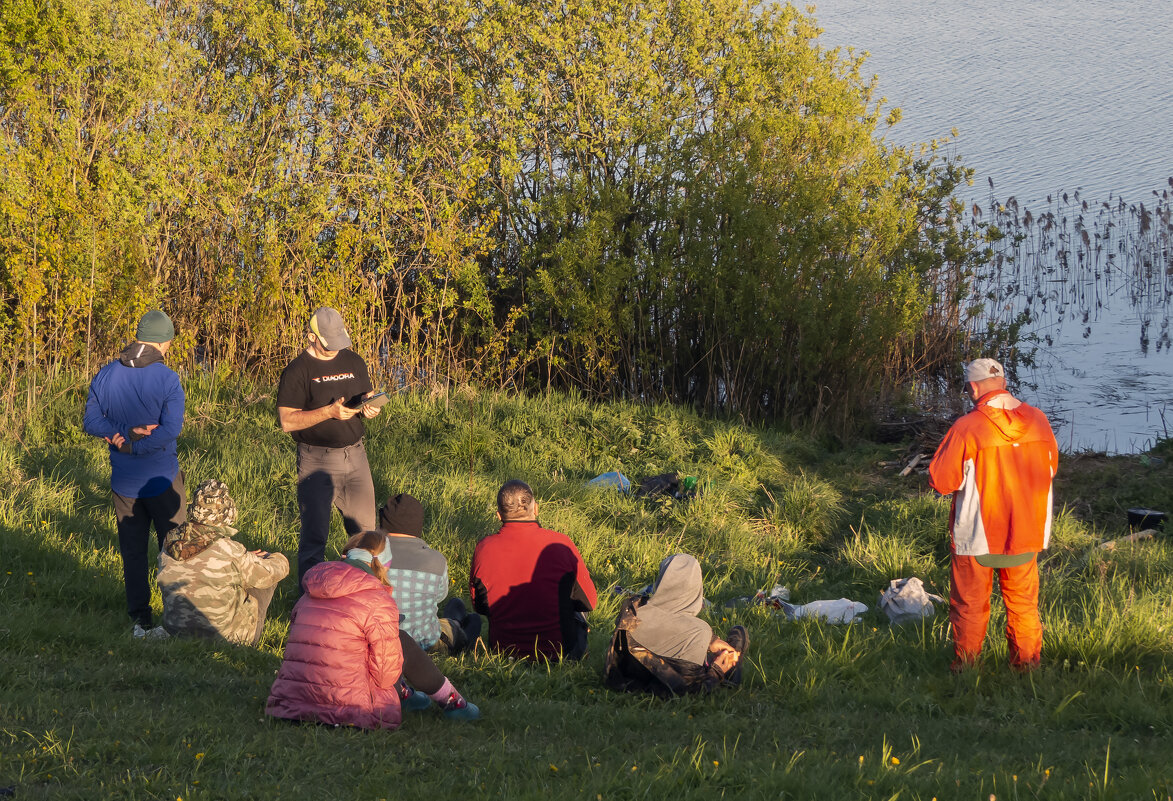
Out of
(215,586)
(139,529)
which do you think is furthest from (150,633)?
(139,529)

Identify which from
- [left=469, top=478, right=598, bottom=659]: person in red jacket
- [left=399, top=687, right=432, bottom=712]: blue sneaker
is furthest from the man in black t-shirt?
[left=399, top=687, right=432, bottom=712]: blue sneaker

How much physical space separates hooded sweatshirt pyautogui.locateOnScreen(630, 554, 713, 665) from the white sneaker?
2637 mm

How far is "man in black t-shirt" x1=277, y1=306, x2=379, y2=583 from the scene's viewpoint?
640 centimetres

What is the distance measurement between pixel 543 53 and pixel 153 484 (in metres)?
8.67

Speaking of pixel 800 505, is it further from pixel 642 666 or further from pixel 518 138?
pixel 518 138

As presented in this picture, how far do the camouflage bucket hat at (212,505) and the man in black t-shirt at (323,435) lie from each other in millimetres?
674

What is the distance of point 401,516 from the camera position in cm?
583

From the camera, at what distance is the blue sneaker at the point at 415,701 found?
5020 millimetres

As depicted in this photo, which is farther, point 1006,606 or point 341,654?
point 1006,606

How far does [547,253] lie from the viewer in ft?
42.4

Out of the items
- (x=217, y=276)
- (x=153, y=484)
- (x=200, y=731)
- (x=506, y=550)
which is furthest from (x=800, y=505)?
(x=217, y=276)

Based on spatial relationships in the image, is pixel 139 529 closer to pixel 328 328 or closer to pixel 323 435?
pixel 323 435

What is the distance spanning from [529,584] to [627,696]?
88 cm

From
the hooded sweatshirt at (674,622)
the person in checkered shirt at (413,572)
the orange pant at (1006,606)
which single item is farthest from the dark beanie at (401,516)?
the orange pant at (1006,606)
